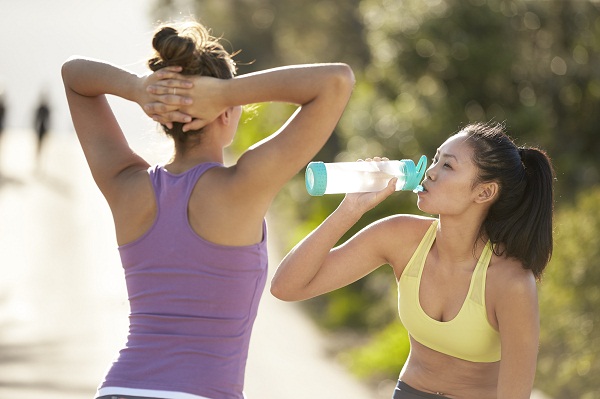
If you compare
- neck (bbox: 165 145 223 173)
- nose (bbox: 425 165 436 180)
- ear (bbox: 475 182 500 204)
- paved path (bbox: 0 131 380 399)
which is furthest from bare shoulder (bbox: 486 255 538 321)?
paved path (bbox: 0 131 380 399)

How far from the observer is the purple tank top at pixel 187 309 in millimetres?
2740

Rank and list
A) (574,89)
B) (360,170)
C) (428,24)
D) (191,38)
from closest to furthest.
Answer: (191,38) < (360,170) < (428,24) < (574,89)

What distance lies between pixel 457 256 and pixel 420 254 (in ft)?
0.40

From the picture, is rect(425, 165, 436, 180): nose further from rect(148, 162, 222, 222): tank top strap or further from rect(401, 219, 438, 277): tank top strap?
rect(148, 162, 222, 222): tank top strap

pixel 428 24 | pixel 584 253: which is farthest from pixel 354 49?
pixel 584 253

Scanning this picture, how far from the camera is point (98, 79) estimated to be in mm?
3092

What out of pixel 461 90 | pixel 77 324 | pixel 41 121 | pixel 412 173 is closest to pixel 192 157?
pixel 412 173

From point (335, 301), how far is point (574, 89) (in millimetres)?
3701

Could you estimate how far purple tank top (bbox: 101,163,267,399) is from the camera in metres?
2.74

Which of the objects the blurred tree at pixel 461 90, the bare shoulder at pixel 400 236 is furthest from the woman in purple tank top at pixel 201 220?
the blurred tree at pixel 461 90

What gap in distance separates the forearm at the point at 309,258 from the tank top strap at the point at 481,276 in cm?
42

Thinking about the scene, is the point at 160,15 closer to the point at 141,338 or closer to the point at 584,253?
the point at 584,253

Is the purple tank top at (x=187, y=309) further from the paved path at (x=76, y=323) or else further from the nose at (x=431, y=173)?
the paved path at (x=76, y=323)

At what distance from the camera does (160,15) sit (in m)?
41.0
